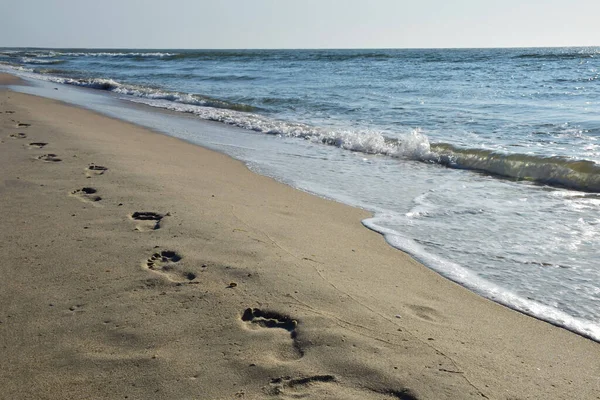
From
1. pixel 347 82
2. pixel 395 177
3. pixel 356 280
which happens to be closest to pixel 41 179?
pixel 356 280

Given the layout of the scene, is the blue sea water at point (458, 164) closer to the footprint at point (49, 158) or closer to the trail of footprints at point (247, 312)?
the trail of footprints at point (247, 312)

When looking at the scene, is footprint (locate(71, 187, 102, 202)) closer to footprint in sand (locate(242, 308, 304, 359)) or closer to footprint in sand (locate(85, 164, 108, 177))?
footprint in sand (locate(85, 164, 108, 177))

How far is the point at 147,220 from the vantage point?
385 cm

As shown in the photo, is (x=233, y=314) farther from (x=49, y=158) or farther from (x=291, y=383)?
(x=49, y=158)

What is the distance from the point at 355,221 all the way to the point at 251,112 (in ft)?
30.0

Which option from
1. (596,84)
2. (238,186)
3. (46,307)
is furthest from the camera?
(596,84)

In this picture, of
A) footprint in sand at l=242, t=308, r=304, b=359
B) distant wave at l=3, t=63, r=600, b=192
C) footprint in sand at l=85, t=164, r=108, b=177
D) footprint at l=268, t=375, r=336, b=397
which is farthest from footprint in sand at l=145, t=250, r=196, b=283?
distant wave at l=3, t=63, r=600, b=192

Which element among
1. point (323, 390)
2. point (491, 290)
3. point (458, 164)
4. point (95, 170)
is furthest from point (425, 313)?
point (458, 164)

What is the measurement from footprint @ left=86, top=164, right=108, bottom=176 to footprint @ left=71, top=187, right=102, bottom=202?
59cm

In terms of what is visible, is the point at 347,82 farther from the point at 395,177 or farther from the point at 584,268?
the point at 584,268

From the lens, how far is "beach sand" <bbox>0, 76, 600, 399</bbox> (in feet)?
6.89

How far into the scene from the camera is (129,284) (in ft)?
9.22

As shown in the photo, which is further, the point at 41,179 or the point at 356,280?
the point at 41,179

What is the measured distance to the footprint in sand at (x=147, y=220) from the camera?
3678 millimetres
